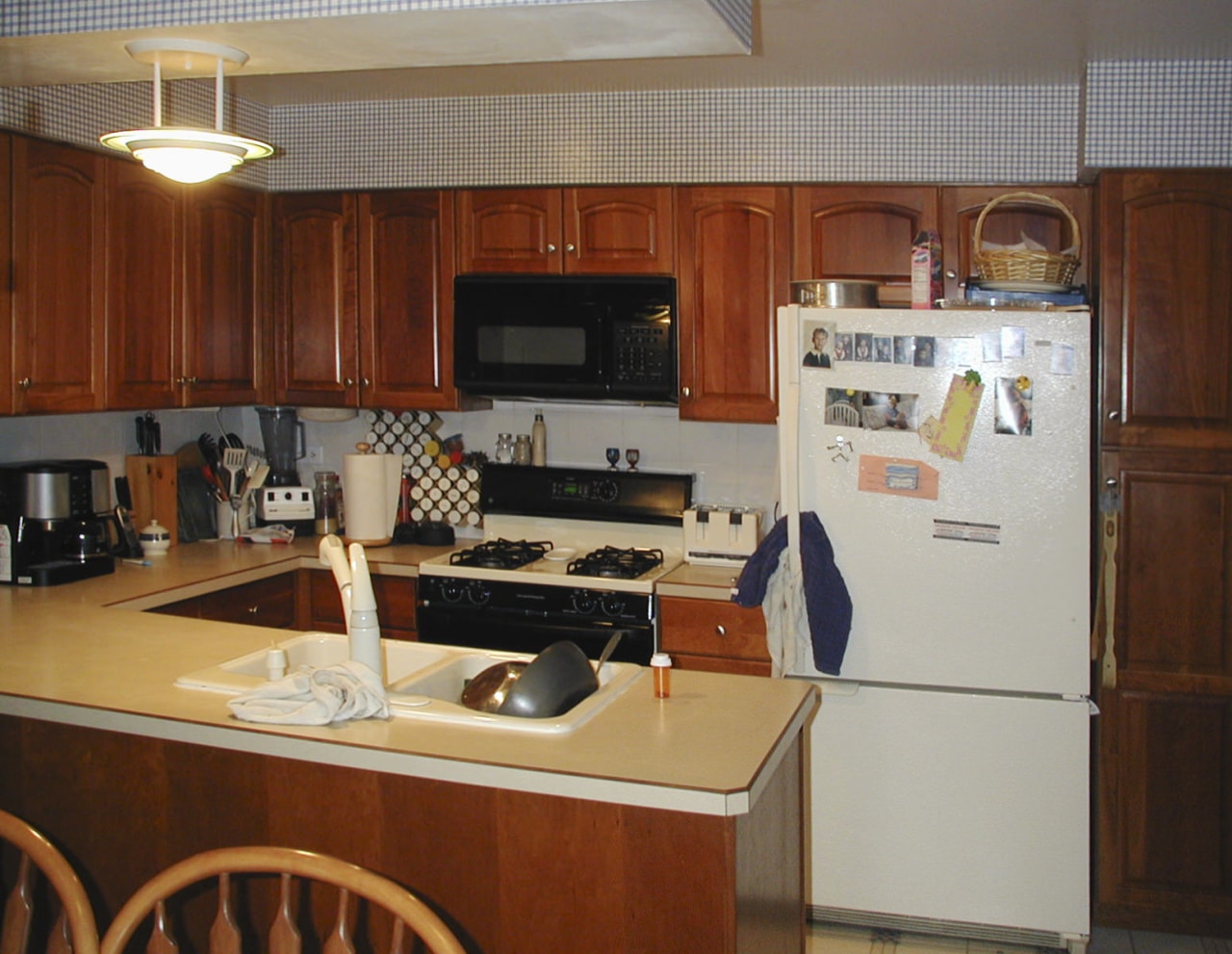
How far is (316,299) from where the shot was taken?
401cm

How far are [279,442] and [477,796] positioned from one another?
106 inches

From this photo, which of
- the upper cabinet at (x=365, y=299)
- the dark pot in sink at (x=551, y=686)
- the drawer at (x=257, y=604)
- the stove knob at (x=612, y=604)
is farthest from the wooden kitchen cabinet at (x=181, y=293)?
the dark pot in sink at (x=551, y=686)

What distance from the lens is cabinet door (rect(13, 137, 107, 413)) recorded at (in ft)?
10.2

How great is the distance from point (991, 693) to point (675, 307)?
1.45 metres

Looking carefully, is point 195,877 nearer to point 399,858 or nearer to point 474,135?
point 399,858

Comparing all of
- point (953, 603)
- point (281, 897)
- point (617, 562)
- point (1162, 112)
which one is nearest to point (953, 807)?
point (953, 603)

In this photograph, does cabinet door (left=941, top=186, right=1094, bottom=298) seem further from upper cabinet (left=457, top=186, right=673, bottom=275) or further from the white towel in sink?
the white towel in sink

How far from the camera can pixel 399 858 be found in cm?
202

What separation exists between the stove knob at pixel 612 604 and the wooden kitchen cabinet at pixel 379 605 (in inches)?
25.9

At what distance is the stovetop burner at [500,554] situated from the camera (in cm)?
368

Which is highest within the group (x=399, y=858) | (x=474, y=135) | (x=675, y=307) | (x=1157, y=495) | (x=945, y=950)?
(x=474, y=135)

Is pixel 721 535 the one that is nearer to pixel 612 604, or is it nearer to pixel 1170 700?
pixel 612 604

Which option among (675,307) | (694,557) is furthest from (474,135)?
(694,557)

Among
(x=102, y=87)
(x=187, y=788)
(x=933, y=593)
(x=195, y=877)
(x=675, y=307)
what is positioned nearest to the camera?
(x=195, y=877)
